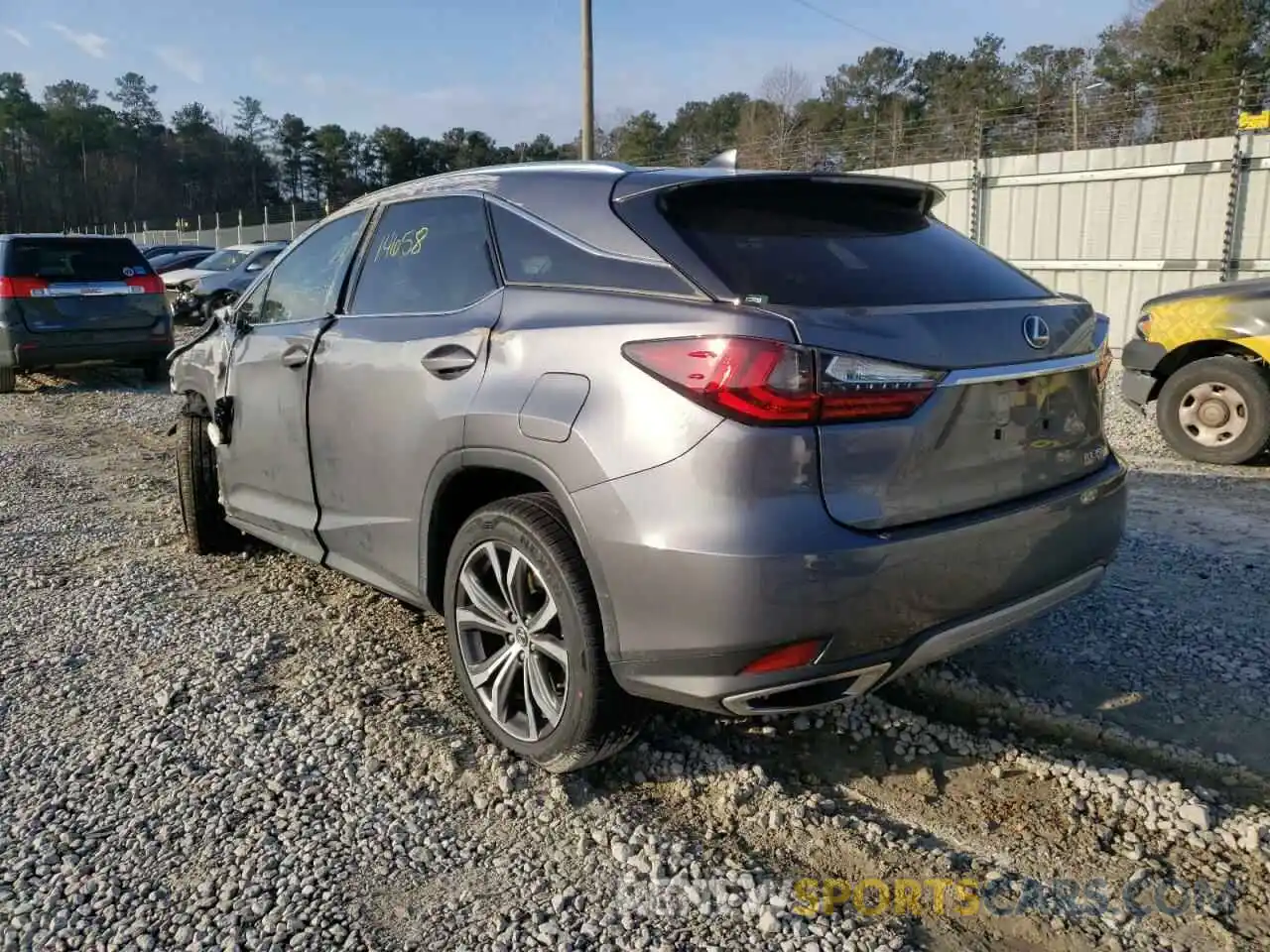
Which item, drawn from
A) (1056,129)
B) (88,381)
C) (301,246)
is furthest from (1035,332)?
(1056,129)

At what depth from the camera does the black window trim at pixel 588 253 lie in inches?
94.2

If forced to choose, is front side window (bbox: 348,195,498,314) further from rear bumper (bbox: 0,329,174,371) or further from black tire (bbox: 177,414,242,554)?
rear bumper (bbox: 0,329,174,371)

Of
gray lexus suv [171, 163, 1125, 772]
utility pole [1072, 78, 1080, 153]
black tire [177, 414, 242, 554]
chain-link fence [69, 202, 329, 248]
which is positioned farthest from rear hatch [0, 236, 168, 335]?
chain-link fence [69, 202, 329, 248]

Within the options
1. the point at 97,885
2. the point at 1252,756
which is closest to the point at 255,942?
the point at 97,885

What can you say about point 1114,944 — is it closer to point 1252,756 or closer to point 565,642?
point 1252,756

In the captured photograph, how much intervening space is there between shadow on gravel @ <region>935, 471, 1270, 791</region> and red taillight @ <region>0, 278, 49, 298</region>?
10293 mm

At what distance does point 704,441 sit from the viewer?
7.18ft

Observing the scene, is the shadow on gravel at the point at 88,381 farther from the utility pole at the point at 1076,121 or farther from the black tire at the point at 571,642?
the utility pole at the point at 1076,121

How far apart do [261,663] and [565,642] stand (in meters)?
1.59

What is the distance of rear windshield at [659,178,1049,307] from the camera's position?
7.97 ft

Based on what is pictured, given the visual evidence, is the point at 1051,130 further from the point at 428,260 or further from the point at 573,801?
the point at 573,801

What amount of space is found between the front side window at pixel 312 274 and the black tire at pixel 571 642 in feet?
4.86

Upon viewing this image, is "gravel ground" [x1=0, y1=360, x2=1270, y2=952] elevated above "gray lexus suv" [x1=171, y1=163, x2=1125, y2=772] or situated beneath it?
situated beneath

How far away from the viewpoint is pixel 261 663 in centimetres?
357
